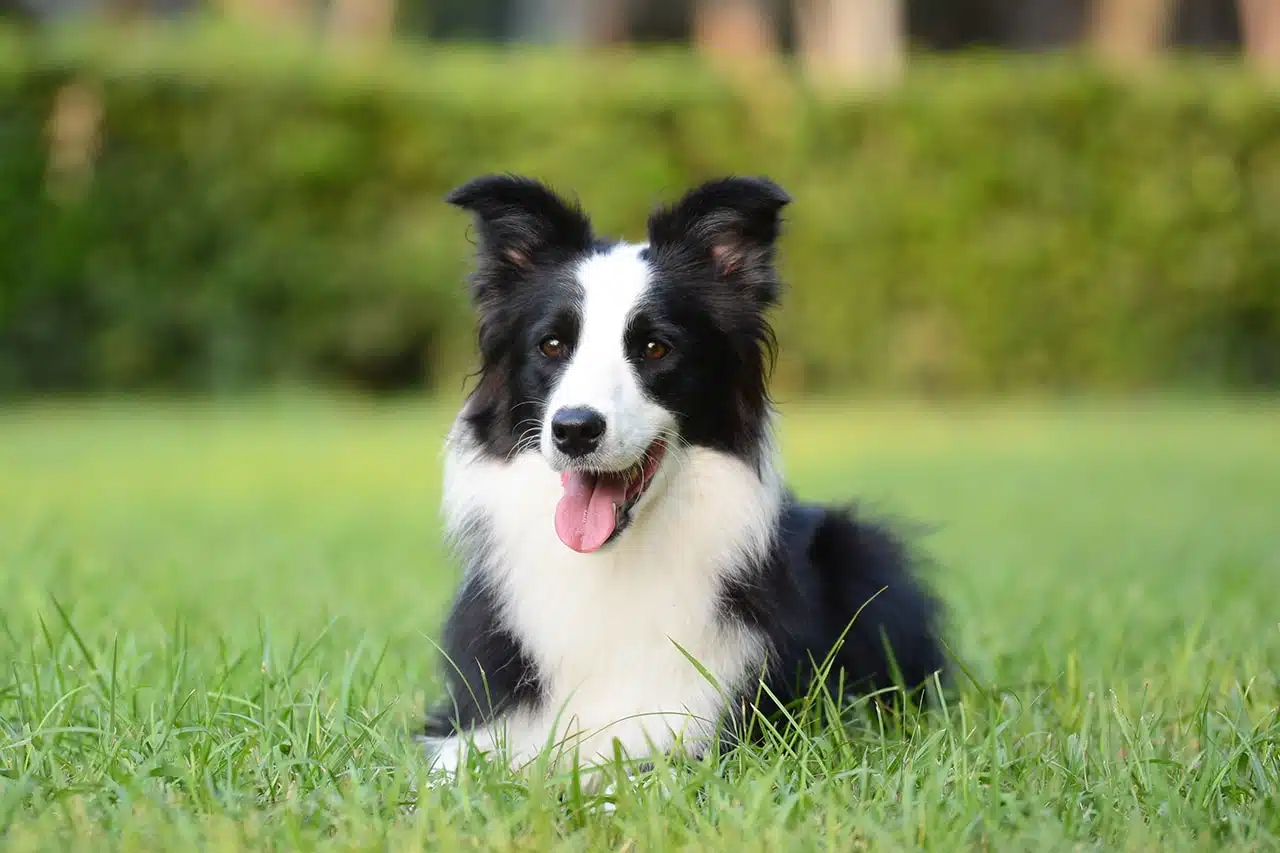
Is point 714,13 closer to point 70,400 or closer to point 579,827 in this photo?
point 70,400

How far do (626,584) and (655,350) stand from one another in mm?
625

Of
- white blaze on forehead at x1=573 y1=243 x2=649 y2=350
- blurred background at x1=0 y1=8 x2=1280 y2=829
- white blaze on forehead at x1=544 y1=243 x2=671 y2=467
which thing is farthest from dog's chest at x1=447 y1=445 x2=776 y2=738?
blurred background at x1=0 y1=8 x2=1280 y2=829

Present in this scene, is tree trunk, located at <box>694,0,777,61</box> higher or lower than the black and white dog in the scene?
higher

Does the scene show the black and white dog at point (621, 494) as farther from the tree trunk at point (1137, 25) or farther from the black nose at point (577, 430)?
the tree trunk at point (1137, 25)

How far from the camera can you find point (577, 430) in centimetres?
334

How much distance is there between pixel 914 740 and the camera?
141 inches

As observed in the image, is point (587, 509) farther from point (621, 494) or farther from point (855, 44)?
point (855, 44)

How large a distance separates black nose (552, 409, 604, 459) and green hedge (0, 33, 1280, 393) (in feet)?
38.7

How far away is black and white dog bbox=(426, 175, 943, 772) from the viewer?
3.54 meters

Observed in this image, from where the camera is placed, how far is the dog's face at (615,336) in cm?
349

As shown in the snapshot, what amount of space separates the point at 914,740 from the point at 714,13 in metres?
21.0

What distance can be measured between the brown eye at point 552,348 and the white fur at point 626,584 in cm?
7

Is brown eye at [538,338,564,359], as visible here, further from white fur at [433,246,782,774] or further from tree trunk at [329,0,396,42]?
tree trunk at [329,0,396,42]

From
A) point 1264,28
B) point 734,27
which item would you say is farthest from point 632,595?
point 1264,28
